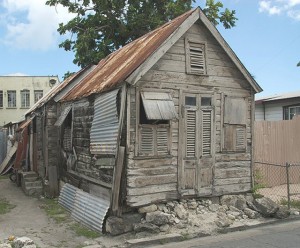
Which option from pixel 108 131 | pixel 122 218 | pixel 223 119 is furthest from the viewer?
pixel 223 119

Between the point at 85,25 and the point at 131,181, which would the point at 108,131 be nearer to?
the point at 131,181

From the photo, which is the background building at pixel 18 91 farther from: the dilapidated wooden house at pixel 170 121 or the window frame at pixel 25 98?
the dilapidated wooden house at pixel 170 121

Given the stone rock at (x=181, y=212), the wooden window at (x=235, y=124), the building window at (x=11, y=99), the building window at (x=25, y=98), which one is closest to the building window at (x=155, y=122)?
the stone rock at (x=181, y=212)

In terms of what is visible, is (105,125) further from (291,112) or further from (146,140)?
(291,112)

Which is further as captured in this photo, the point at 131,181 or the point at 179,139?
the point at 179,139

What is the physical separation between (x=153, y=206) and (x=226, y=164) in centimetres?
231

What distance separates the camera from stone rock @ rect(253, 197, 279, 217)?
9.37 metres

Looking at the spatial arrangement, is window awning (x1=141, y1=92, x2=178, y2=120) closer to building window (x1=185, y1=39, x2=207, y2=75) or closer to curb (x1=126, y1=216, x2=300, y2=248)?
building window (x1=185, y1=39, x2=207, y2=75)

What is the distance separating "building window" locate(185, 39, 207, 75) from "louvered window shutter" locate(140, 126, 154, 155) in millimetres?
1767

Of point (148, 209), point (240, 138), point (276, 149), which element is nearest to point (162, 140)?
point (148, 209)

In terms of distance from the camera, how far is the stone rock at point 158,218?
27.1ft

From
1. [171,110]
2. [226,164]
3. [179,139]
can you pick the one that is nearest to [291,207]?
[226,164]

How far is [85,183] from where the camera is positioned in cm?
1047

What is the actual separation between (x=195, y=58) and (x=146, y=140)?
93.9 inches
